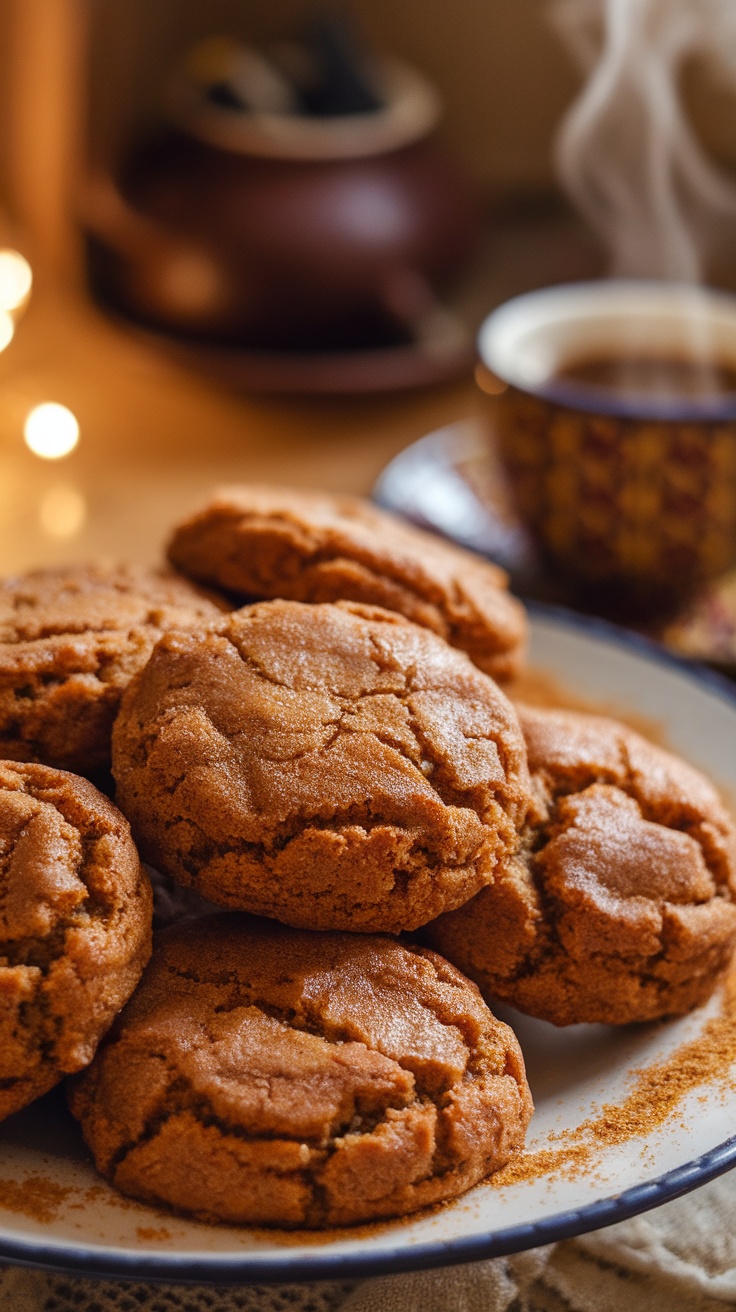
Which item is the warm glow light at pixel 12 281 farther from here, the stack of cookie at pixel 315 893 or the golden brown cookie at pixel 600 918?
the golden brown cookie at pixel 600 918

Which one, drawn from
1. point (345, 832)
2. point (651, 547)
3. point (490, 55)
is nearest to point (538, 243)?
point (490, 55)

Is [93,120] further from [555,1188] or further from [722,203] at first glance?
[555,1188]

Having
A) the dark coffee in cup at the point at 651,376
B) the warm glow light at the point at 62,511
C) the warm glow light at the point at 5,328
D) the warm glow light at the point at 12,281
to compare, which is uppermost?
the dark coffee in cup at the point at 651,376

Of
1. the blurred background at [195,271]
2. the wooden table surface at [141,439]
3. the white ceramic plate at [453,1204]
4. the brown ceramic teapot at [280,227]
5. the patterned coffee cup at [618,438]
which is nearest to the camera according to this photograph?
the white ceramic plate at [453,1204]

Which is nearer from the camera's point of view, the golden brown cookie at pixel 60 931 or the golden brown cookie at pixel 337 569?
the golden brown cookie at pixel 60 931

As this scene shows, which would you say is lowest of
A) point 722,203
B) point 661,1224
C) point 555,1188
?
point 661,1224

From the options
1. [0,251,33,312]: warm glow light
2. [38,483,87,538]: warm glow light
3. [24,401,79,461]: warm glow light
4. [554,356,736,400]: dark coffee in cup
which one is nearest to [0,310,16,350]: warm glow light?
[0,251,33,312]: warm glow light

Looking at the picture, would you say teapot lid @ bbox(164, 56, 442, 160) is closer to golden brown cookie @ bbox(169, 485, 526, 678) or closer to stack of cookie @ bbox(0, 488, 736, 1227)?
golden brown cookie @ bbox(169, 485, 526, 678)

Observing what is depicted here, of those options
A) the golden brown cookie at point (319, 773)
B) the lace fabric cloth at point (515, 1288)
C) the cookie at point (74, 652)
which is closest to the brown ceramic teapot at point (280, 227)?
the cookie at point (74, 652)
